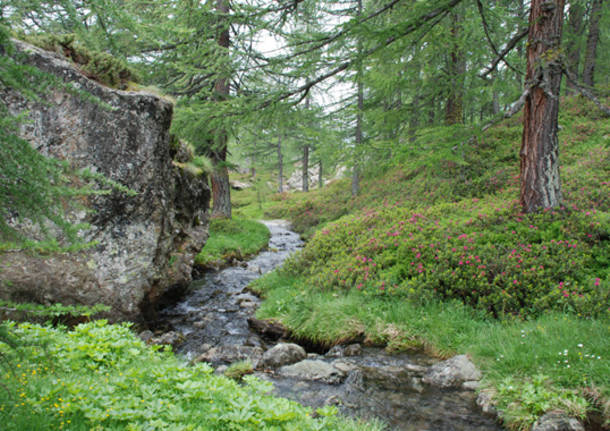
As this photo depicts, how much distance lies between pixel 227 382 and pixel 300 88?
6136 millimetres

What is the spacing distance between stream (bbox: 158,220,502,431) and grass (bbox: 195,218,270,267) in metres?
3.58

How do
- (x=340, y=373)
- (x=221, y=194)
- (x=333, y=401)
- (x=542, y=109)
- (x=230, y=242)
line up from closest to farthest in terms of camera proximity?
(x=333, y=401) → (x=340, y=373) → (x=542, y=109) → (x=230, y=242) → (x=221, y=194)

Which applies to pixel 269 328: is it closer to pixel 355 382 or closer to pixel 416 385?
pixel 355 382

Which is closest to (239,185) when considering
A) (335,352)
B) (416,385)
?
(335,352)

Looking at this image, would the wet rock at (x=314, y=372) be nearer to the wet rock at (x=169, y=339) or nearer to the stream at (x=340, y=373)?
the stream at (x=340, y=373)

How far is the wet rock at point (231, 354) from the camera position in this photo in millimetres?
5826

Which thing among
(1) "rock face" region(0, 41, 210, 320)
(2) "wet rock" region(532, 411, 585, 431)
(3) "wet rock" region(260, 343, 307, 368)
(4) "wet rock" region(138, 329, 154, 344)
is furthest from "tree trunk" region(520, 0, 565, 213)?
(4) "wet rock" region(138, 329, 154, 344)

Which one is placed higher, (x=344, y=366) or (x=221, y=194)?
(x=221, y=194)

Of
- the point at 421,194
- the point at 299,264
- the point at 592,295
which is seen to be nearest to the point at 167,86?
the point at 299,264

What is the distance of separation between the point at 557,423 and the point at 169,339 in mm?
5975

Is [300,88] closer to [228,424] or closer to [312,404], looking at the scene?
[312,404]

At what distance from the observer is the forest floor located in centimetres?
420

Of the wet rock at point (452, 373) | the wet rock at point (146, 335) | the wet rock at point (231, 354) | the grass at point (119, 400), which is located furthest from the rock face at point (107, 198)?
the wet rock at point (452, 373)

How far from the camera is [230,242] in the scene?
14.3m
